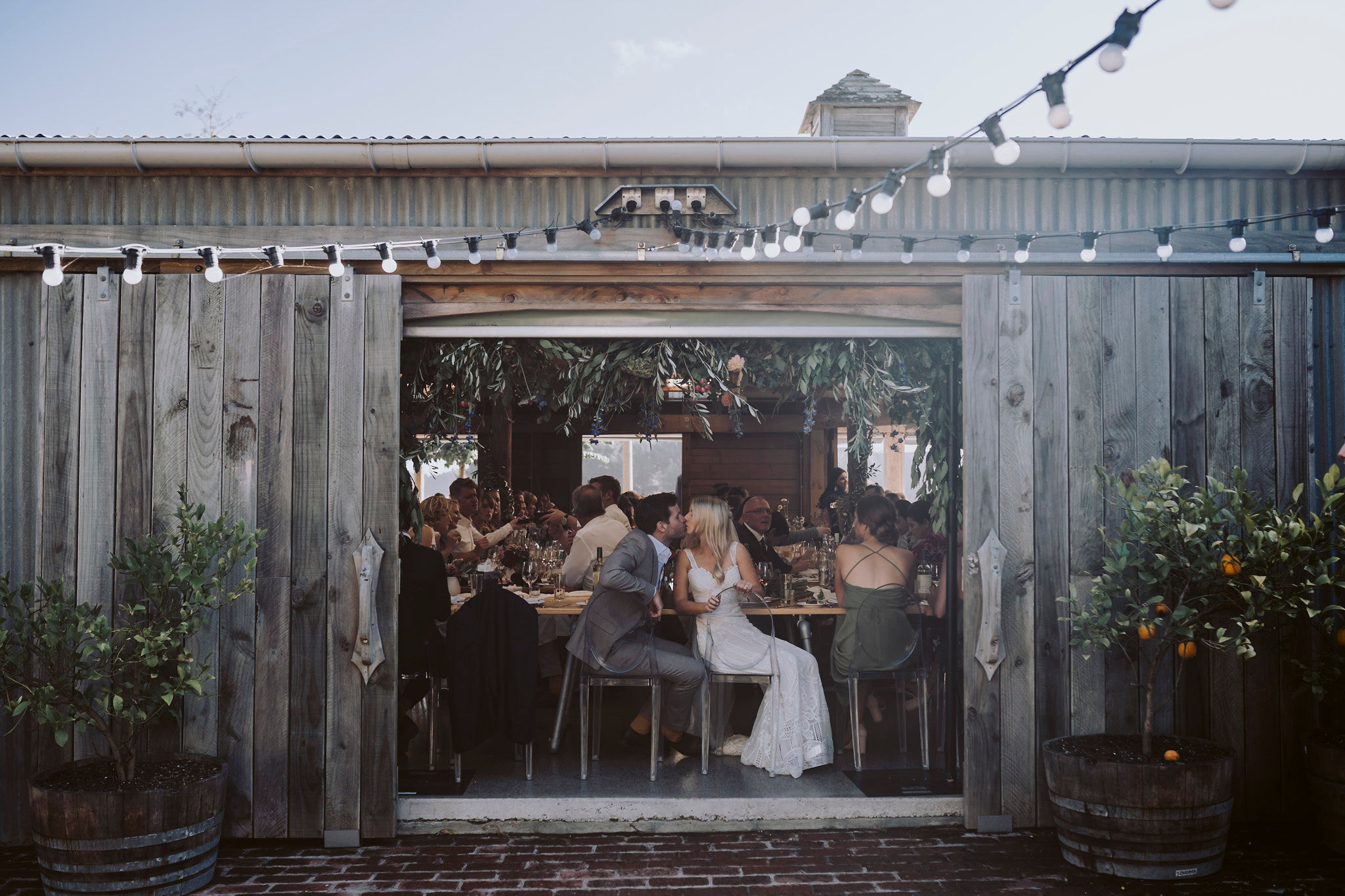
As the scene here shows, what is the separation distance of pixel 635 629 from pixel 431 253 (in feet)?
7.32

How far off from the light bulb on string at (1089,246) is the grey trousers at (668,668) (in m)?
2.80

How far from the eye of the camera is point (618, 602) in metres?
4.68

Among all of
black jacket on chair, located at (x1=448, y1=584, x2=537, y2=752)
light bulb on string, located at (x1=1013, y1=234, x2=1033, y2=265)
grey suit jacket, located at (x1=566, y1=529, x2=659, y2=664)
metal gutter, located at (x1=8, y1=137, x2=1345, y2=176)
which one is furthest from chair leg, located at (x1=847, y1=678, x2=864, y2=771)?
metal gutter, located at (x1=8, y1=137, x2=1345, y2=176)

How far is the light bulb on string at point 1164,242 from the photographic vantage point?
361 centimetres

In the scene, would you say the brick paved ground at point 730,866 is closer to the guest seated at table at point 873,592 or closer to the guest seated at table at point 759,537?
the guest seated at table at point 873,592

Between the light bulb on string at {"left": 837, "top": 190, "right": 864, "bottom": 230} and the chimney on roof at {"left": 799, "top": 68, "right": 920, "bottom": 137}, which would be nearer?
the light bulb on string at {"left": 837, "top": 190, "right": 864, "bottom": 230}

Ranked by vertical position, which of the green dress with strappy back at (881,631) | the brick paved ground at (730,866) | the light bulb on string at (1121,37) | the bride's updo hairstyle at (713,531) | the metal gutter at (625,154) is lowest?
the brick paved ground at (730,866)

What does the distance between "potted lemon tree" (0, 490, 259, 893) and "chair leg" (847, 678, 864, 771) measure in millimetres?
2996

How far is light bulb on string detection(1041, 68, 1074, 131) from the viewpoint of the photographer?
2.21m

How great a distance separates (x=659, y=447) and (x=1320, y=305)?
32.3 ft

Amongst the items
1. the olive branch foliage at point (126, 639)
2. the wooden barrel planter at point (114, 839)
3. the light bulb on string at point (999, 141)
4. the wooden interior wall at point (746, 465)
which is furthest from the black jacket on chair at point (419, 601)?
the wooden interior wall at point (746, 465)

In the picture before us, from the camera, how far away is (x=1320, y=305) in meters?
4.12

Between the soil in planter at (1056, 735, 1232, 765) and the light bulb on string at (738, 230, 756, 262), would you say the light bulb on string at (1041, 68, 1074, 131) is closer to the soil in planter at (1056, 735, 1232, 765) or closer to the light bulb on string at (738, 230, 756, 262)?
the light bulb on string at (738, 230, 756, 262)

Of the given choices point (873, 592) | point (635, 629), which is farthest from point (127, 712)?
point (873, 592)
